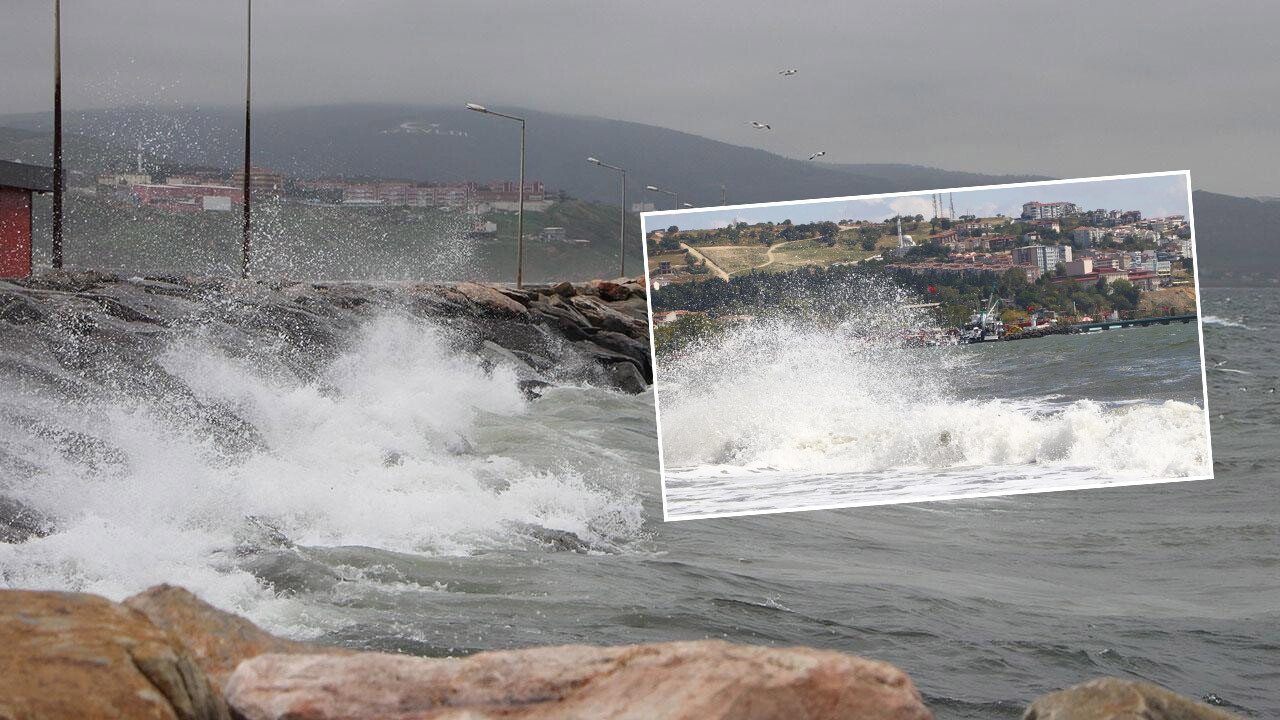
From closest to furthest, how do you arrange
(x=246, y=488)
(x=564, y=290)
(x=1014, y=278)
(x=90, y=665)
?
(x=90, y=665)
(x=1014, y=278)
(x=246, y=488)
(x=564, y=290)

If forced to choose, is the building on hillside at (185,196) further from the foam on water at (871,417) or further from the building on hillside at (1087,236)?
the building on hillside at (1087,236)

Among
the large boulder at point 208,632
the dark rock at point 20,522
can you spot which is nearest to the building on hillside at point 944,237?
the large boulder at point 208,632

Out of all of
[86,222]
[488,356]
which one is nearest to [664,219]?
[488,356]

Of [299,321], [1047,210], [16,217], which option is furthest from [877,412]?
[16,217]

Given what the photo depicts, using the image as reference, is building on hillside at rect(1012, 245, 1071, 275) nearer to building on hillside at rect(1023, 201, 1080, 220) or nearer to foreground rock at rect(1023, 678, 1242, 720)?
building on hillside at rect(1023, 201, 1080, 220)

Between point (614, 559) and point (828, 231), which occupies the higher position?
point (828, 231)

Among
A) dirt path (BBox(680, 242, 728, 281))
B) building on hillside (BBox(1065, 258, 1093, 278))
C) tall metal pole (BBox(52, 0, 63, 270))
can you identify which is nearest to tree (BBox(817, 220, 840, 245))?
dirt path (BBox(680, 242, 728, 281))

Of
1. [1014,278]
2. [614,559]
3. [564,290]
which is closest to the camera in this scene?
[1014,278]

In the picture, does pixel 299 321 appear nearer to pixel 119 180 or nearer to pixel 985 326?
pixel 985 326
